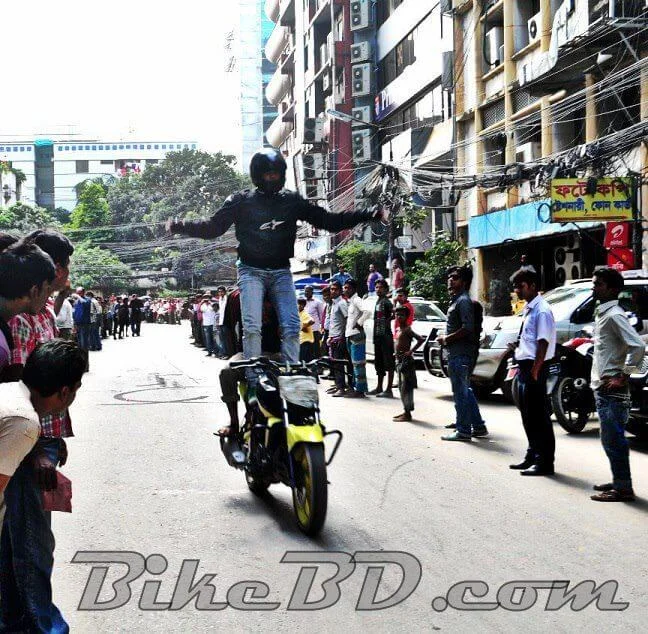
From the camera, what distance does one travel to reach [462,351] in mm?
10383

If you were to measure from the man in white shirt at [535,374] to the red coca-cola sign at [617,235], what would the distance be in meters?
12.8

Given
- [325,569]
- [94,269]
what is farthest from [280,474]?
[94,269]

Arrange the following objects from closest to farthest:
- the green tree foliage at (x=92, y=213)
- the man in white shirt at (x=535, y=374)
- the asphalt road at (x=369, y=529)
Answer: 1. the asphalt road at (x=369, y=529)
2. the man in white shirt at (x=535, y=374)
3. the green tree foliage at (x=92, y=213)

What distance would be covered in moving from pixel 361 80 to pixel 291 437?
39018 millimetres

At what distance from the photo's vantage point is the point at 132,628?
436 centimetres

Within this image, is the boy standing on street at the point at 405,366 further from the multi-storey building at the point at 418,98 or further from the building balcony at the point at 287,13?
the building balcony at the point at 287,13

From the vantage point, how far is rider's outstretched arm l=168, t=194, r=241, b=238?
7086 millimetres

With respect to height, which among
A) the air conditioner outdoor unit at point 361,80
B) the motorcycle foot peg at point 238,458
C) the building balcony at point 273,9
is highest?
the building balcony at point 273,9

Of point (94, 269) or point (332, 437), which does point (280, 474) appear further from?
point (94, 269)

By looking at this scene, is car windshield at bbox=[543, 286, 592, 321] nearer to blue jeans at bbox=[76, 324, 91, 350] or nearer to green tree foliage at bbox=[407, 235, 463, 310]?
green tree foliage at bbox=[407, 235, 463, 310]

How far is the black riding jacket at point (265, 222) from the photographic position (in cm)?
716

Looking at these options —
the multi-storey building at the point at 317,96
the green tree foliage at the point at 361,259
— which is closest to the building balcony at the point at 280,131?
the multi-storey building at the point at 317,96

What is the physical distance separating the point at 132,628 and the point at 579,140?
22.4m

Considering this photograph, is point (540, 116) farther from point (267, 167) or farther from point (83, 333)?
point (267, 167)
